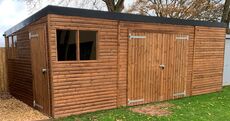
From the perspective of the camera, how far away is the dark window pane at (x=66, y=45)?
17.1ft

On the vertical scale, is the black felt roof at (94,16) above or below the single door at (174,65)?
above

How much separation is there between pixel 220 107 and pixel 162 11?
45.5 ft

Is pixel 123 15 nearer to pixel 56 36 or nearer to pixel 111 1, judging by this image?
pixel 56 36

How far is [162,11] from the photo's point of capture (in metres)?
19.2

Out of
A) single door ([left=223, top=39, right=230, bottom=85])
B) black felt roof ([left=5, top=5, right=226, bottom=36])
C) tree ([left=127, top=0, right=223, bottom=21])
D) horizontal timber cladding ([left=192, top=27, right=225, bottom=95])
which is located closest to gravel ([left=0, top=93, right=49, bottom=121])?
black felt roof ([left=5, top=5, right=226, bottom=36])

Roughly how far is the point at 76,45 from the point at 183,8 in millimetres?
15343

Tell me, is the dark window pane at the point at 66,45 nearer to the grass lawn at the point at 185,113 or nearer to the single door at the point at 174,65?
the grass lawn at the point at 185,113

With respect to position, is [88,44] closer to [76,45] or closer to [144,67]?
[76,45]

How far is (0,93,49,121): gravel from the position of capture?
17.5 ft

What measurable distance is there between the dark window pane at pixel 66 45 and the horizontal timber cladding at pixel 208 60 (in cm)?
412

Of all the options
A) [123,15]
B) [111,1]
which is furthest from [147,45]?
[111,1]

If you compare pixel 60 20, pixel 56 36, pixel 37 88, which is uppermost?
pixel 60 20

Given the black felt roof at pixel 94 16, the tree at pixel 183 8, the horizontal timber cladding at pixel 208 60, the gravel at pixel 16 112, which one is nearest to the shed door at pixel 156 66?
the black felt roof at pixel 94 16

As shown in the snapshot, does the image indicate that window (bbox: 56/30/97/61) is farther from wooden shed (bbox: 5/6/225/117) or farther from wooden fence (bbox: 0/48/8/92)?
wooden fence (bbox: 0/48/8/92)
